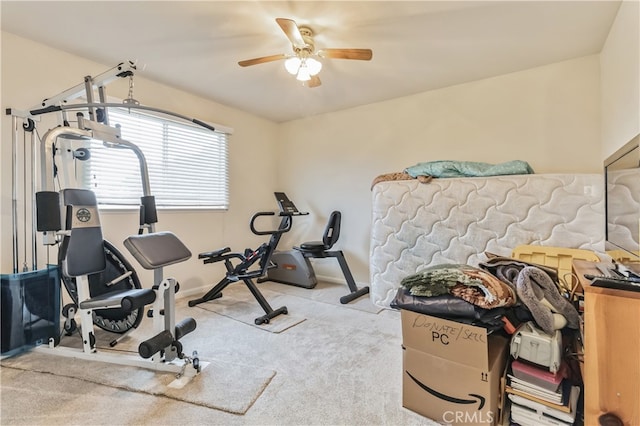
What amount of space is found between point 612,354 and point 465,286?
0.55 m

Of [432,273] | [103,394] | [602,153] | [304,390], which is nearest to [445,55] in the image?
[602,153]

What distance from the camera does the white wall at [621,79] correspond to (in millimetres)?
1722

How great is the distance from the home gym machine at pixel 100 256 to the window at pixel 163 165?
50cm

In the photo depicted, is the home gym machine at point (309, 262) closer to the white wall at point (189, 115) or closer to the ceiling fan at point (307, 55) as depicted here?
the white wall at point (189, 115)

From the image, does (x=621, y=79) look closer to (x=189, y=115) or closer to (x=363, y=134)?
(x=363, y=134)

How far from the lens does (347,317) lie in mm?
2928

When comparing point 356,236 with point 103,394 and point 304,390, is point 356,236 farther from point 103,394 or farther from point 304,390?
point 103,394

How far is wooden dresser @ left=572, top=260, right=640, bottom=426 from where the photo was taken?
1.07 meters

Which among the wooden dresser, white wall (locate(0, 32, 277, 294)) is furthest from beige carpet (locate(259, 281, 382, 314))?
the wooden dresser

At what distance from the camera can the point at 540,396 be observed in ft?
4.42

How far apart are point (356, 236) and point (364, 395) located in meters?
2.48

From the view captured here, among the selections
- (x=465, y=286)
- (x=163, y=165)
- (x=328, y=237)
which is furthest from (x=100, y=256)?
(x=465, y=286)

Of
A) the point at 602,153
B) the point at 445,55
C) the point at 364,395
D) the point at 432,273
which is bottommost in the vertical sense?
the point at 364,395

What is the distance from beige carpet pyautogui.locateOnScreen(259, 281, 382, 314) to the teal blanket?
152cm
